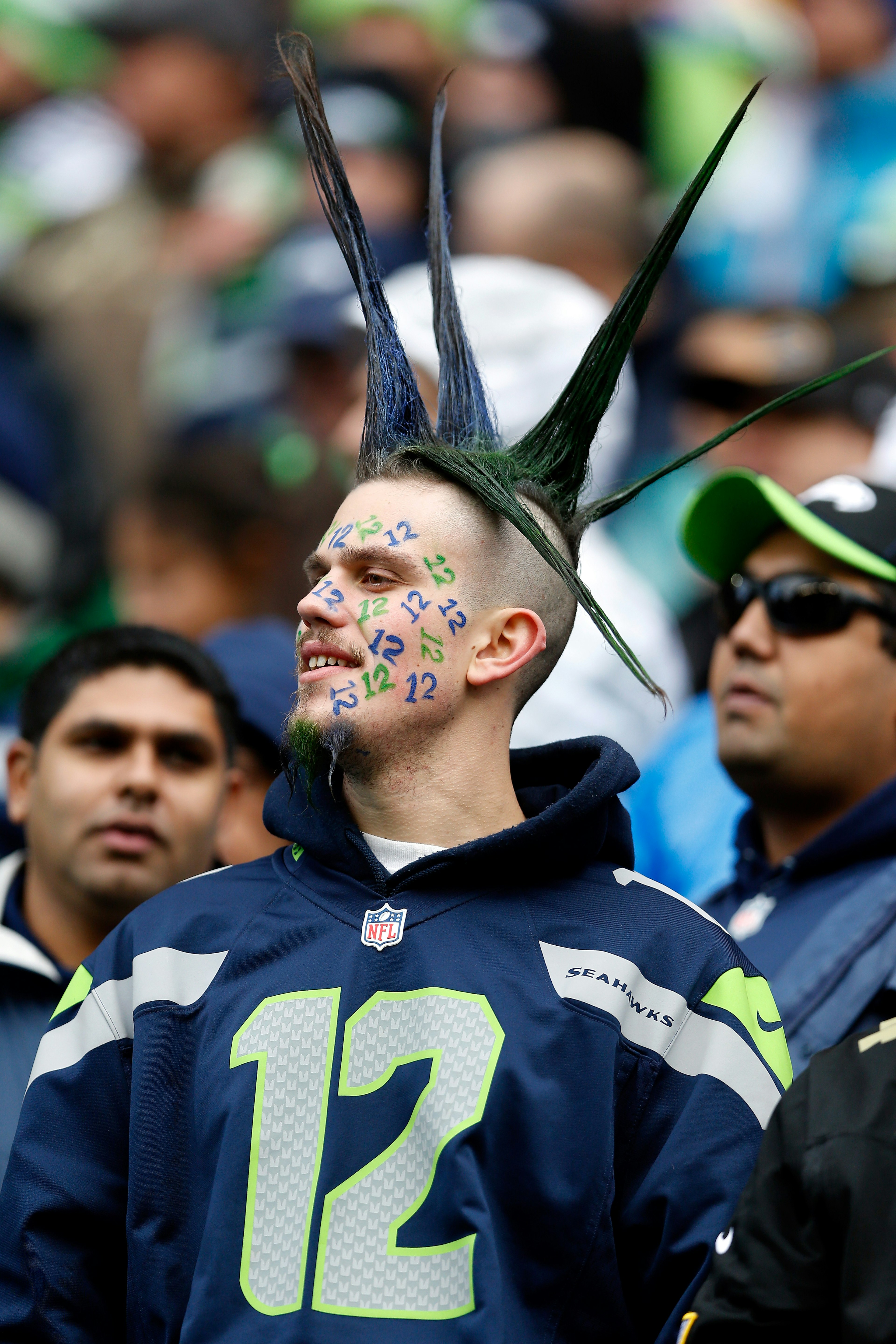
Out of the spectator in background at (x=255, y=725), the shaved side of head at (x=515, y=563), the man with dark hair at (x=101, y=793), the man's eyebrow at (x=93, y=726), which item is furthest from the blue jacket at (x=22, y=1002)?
the shaved side of head at (x=515, y=563)

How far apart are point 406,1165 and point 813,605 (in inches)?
70.4

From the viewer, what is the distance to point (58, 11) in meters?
7.32

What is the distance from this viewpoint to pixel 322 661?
2.48 m

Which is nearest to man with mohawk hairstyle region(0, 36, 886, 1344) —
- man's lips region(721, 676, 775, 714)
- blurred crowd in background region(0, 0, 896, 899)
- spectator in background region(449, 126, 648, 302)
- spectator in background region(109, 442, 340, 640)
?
man's lips region(721, 676, 775, 714)

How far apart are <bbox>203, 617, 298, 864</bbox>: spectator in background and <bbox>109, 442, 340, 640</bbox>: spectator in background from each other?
37.4 inches

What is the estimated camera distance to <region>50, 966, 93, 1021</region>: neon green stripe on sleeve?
7.91 feet

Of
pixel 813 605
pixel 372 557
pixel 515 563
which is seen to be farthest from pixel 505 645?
pixel 813 605

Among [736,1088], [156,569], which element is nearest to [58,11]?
[156,569]

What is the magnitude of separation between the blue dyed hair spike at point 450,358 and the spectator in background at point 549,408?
Result: 0.91 m

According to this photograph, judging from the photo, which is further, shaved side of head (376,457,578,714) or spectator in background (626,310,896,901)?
spectator in background (626,310,896,901)

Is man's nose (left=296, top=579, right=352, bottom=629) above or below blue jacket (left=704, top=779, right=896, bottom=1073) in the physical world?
above

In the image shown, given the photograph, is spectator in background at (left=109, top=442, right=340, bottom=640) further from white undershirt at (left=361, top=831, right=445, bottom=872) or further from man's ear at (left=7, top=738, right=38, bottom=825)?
white undershirt at (left=361, top=831, right=445, bottom=872)

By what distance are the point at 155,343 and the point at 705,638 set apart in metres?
2.87

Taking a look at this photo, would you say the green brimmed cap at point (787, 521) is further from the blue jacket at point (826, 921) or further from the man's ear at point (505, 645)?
the man's ear at point (505, 645)
